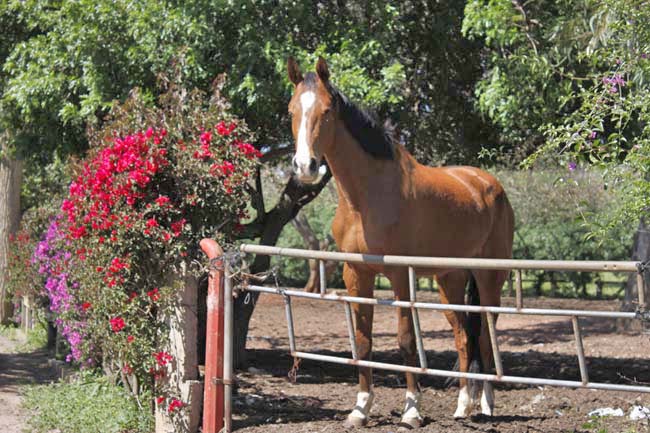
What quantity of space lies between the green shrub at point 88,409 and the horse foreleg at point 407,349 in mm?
1948

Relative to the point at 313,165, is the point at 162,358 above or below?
below

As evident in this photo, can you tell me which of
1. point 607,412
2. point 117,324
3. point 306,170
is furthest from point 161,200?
point 607,412

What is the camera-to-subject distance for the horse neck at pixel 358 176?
196 inches

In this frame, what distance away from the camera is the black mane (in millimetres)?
4926

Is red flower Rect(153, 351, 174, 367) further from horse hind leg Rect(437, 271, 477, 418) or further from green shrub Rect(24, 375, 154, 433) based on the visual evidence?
horse hind leg Rect(437, 271, 477, 418)

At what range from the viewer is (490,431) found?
4.96 m

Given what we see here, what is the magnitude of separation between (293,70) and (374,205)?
983 millimetres

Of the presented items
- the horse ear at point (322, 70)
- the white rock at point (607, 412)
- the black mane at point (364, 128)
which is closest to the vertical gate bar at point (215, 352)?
the black mane at point (364, 128)

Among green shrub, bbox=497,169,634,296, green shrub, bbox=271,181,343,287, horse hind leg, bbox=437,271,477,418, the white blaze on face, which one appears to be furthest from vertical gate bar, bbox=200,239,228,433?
green shrub, bbox=271,181,343,287

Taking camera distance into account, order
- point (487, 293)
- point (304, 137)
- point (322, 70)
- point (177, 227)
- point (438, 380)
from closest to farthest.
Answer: point (304, 137) → point (322, 70) → point (177, 227) → point (487, 293) → point (438, 380)

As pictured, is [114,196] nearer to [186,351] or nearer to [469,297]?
[186,351]

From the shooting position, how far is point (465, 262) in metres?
4.16

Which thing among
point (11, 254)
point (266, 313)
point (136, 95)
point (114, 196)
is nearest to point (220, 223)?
point (114, 196)

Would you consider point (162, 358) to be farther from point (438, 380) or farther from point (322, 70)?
point (438, 380)
